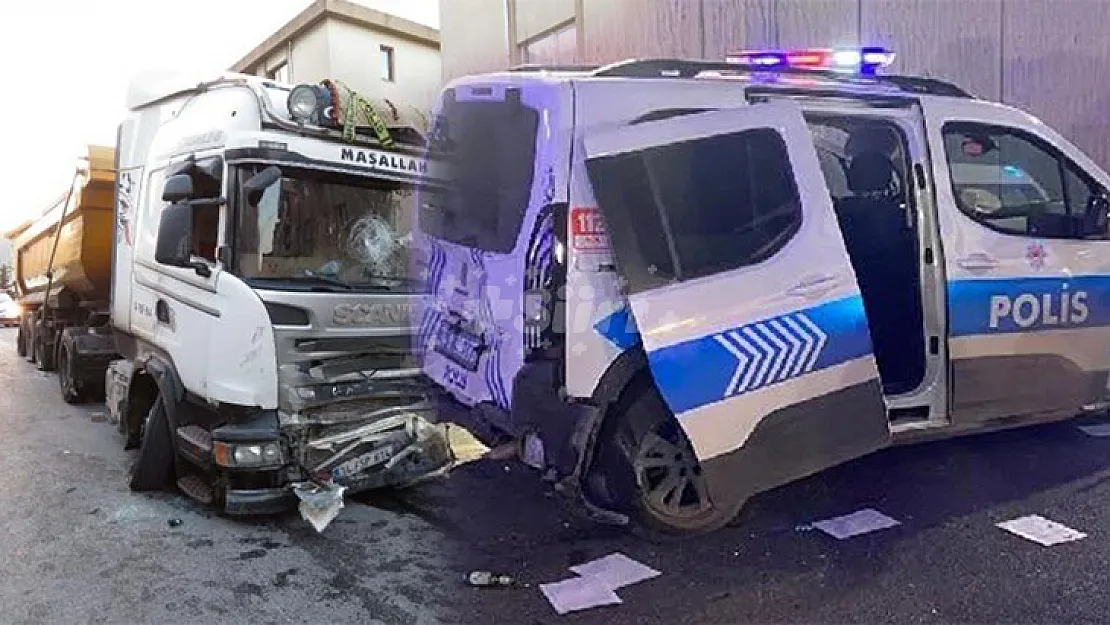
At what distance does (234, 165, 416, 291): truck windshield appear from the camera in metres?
4.53

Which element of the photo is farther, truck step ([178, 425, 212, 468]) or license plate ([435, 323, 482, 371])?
truck step ([178, 425, 212, 468])

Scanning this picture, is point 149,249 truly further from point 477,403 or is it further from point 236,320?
point 477,403

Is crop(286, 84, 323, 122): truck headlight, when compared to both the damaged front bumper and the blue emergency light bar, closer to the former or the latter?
the damaged front bumper

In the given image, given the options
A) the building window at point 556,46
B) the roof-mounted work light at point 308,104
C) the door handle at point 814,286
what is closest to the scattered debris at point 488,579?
the door handle at point 814,286

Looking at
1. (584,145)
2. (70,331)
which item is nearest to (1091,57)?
(584,145)

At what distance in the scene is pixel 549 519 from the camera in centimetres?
451

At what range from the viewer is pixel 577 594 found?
3547 mm

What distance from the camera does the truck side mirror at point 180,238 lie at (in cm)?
462

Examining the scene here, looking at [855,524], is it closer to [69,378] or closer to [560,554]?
[560,554]

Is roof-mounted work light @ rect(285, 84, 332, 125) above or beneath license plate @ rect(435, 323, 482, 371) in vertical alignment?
above

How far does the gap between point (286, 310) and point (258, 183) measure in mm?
733

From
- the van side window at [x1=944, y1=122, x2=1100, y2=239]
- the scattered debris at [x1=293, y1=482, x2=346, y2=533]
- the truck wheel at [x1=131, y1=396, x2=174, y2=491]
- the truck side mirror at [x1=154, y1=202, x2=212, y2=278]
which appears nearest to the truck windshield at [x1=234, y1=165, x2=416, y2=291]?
the truck side mirror at [x1=154, y1=202, x2=212, y2=278]

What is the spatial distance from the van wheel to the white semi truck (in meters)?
1.27

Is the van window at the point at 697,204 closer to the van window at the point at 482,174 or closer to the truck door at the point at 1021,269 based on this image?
the van window at the point at 482,174
